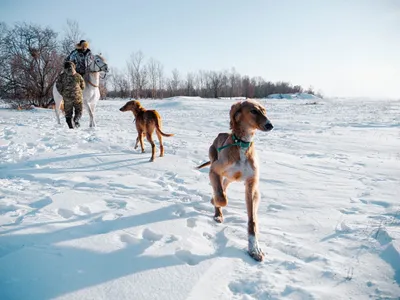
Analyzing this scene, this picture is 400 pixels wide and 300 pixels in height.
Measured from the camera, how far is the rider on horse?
824cm

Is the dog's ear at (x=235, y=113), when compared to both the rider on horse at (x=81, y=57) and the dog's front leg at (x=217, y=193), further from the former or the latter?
the rider on horse at (x=81, y=57)

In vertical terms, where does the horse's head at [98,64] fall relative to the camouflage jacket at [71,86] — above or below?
above

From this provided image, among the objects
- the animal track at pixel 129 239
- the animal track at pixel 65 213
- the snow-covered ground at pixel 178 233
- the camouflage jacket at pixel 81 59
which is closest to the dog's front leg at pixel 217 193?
the snow-covered ground at pixel 178 233

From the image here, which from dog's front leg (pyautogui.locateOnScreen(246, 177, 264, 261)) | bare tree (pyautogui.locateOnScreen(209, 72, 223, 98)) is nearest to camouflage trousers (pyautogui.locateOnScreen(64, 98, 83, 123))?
dog's front leg (pyautogui.locateOnScreen(246, 177, 264, 261))

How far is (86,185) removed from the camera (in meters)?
3.48

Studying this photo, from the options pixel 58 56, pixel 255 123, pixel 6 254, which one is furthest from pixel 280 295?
pixel 58 56

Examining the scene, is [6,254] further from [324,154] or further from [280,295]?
[324,154]

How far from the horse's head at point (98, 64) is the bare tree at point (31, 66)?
11847 mm

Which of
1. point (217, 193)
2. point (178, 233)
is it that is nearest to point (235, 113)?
point (217, 193)

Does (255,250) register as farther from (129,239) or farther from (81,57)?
(81,57)

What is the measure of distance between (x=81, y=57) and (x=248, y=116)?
7615 mm

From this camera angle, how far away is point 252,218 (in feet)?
8.14

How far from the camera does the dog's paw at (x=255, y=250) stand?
219cm

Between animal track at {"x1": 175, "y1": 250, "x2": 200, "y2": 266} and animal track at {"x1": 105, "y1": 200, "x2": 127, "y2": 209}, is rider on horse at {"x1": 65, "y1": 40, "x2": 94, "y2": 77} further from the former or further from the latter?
animal track at {"x1": 175, "y1": 250, "x2": 200, "y2": 266}
